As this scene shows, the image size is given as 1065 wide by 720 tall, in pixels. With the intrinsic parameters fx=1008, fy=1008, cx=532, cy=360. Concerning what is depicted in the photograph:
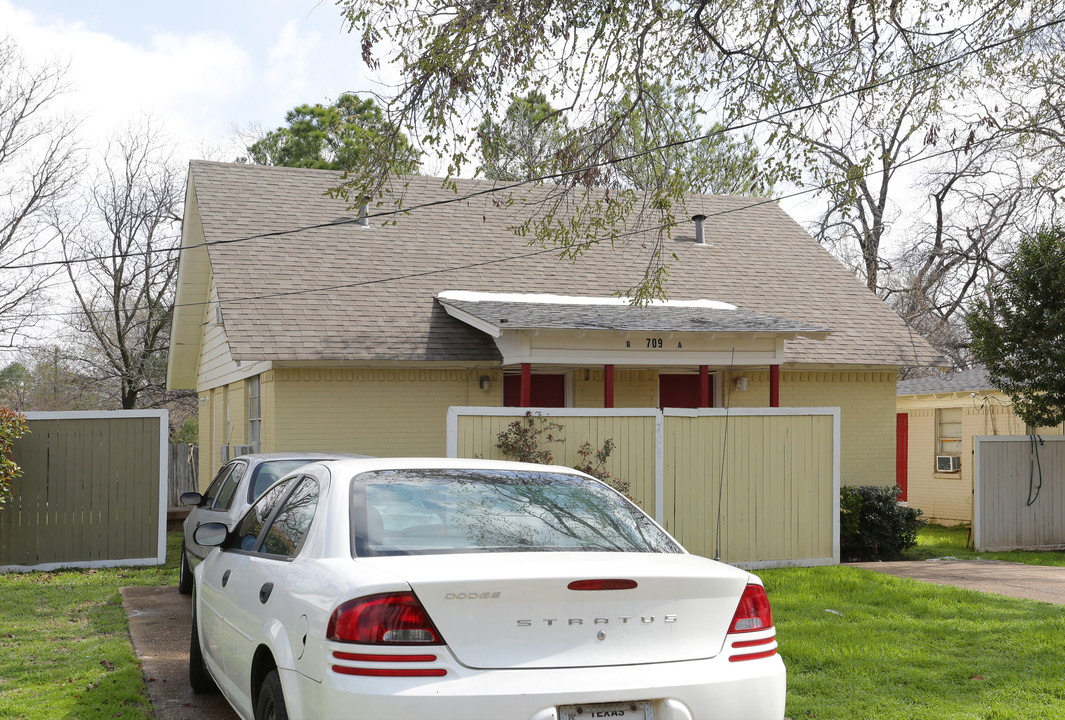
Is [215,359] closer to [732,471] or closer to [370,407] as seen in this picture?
[370,407]

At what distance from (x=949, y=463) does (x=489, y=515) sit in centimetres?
1813

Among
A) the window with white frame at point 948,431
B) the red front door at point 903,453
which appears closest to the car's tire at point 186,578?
the window with white frame at point 948,431

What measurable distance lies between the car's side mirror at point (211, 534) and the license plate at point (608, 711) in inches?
105

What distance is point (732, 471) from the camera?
38.5 ft

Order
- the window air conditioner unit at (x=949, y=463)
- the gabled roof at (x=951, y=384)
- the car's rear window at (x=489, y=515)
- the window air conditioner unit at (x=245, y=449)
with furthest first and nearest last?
the window air conditioner unit at (x=949, y=463) → the gabled roof at (x=951, y=384) → the window air conditioner unit at (x=245, y=449) → the car's rear window at (x=489, y=515)

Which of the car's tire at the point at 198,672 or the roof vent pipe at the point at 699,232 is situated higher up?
the roof vent pipe at the point at 699,232

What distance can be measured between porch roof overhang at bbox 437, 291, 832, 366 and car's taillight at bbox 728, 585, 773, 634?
9.55m

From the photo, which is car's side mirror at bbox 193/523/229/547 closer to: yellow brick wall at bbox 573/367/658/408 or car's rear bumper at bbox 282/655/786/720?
car's rear bumper at bbox 282/655/786/720

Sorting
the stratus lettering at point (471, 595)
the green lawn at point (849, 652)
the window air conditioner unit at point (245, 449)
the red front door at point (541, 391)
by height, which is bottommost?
the green lawn at point (849, 652)

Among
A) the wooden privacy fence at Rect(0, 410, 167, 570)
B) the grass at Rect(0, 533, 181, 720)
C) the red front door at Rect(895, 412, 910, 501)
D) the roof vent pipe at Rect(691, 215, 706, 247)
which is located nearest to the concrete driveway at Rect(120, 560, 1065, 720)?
the grass at Rect(0, 533, 181, 720)

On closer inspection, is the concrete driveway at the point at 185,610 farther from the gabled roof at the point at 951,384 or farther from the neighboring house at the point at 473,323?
the gabled roof at the point at 951,384

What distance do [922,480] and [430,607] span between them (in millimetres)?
20254

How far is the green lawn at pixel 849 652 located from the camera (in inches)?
244

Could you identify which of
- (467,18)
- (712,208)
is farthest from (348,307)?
(712,208)
